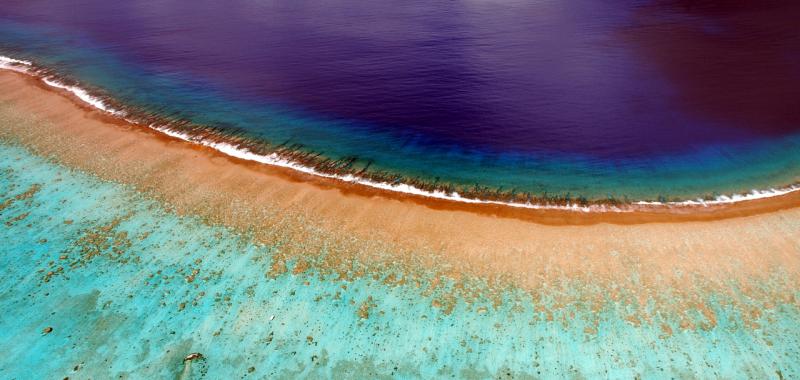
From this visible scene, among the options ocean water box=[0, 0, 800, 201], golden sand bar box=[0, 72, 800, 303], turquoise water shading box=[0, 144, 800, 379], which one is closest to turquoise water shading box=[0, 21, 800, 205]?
ocean water box=[0, 0, 800, 201]

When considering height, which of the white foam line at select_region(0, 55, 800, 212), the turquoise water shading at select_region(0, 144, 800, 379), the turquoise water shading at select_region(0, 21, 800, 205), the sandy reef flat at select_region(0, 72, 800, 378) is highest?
the turquoise water shading at select_region(0, 21, 800, 205)

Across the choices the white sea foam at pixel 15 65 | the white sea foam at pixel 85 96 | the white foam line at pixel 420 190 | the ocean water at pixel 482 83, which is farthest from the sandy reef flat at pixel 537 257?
the white sea foam at pixel 15 65

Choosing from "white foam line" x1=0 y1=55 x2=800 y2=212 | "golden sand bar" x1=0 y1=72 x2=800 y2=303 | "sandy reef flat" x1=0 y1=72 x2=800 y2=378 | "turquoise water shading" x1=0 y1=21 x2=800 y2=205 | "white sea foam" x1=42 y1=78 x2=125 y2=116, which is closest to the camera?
"sandy reef flat" x1=0 y1=72 x2=800 y2=378

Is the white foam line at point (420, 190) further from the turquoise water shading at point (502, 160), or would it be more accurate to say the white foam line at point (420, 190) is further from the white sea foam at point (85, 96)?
the white sea foam at point (85, 96)

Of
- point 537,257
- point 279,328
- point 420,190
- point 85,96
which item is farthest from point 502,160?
point 85,96

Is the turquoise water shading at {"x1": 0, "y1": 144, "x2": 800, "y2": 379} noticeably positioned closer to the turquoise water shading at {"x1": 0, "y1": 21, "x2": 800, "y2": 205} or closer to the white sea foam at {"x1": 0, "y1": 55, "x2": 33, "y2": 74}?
the turquoise water shading at {"x1": 0, "y1": 21, "x2": 800, "y2": 205}

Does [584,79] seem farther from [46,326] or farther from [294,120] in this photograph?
[46,326]
